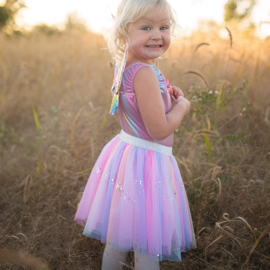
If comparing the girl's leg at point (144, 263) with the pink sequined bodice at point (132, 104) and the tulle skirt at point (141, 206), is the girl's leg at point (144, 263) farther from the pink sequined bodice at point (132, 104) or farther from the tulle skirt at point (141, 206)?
the pink sequined bodice at point (132, 104)

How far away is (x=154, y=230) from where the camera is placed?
3.33 feet

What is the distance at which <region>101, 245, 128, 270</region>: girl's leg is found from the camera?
1169 millimetres

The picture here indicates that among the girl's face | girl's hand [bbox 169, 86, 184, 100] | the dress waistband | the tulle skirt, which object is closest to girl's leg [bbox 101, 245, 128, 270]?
the tulle skirt

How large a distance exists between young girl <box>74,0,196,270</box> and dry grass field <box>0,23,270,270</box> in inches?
13.9

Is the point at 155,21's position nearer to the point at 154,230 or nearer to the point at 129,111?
the point at 129,111

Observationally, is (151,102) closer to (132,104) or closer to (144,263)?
(132,104)

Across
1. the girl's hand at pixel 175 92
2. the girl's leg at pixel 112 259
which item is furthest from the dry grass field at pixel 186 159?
the girl's hand at pixel 175 92

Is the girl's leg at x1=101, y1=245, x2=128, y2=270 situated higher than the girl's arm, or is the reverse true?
the girl's arm

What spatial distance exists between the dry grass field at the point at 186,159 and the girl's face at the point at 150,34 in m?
0.62

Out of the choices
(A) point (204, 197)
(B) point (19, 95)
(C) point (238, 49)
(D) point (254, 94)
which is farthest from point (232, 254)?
(B) point (19, 95)

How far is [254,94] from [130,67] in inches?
63.4

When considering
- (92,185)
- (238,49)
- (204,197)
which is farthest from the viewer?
(238,49)

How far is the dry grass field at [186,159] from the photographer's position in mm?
1354

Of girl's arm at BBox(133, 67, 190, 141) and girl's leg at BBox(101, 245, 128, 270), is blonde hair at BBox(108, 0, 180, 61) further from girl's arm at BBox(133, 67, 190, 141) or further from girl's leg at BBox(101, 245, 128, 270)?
girl's leg at BBox(101, 245, 128, 270)
